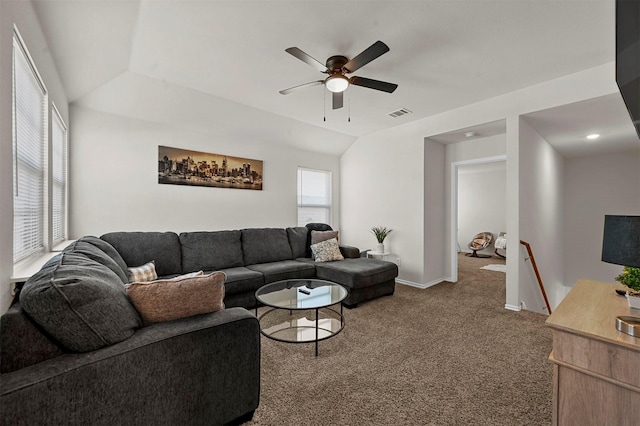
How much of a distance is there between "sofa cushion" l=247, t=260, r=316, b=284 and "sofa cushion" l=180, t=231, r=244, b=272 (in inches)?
12.1

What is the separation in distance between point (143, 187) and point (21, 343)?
3.03m

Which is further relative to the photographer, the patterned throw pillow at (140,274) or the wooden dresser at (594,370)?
the patterned throw pillow at (140,274)

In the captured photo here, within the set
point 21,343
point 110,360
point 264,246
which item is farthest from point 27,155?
point 264,246

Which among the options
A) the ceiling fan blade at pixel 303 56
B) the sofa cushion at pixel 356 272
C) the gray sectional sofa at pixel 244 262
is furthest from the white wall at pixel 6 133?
the sofa cushion at pixel 356 272

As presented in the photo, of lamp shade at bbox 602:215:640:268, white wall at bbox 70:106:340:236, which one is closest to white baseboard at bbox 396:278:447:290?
white wall at bbox 70:106:340:236

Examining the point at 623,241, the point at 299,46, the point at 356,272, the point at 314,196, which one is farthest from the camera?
the point at 314,196

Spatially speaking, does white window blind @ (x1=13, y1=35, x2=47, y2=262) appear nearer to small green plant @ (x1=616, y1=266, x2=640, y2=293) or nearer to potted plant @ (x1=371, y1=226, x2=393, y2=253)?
small green plant @ (x1=616, y1=266, x2=640, y2=293)

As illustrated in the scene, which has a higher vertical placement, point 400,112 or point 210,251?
point 400,112

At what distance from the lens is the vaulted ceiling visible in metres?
2.06

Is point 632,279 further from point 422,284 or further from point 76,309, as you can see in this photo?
point 422,284

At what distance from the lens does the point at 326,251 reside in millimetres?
4328

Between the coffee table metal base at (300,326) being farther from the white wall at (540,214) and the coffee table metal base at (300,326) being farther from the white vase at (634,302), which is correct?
the white wall at (540,214)

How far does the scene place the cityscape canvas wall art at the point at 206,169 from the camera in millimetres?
3912

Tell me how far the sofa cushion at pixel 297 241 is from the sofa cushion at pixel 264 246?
8 cm
